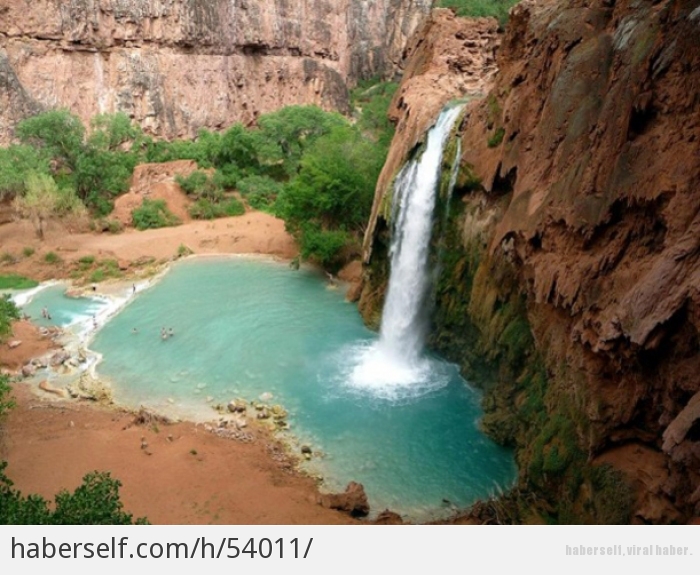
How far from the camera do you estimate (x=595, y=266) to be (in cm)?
1034

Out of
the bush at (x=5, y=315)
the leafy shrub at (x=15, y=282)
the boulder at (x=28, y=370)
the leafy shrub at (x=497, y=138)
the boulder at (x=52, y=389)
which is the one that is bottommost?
the leafy shrub at (x=15, y=282)

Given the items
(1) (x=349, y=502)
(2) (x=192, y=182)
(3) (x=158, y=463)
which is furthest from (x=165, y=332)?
(2) (x=192, y=182)

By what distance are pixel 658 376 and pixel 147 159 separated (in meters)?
32.7

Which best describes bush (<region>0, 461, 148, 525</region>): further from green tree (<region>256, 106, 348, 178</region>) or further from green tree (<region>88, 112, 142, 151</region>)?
green tree (<region>256, 106, 348, 178</region>)

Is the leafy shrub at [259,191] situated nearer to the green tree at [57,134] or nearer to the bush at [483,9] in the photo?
the green tree at [57,134]

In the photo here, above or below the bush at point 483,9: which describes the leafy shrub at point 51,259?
below

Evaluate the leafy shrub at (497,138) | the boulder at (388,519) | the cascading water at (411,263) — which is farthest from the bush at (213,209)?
the boulder at (388,519)

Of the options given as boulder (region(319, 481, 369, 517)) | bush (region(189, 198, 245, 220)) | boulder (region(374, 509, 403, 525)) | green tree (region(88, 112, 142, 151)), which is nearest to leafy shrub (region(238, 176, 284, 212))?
bush (region(189, 198, 245, 220))

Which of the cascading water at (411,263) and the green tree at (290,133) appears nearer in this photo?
the cascading water at (411,263)

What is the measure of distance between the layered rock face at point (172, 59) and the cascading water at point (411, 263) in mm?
25510

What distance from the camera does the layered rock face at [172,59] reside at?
33125 mm

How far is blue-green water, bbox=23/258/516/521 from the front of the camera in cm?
1229

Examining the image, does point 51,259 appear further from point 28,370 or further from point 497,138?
point 497,138

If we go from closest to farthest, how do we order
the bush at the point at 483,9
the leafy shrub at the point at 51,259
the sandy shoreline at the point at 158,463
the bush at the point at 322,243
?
the sandy shoreline at the point at 158,463, the bush at the point at 322,243, the bush at the point at 483,9, the leafy shrub at the point at 51,259
